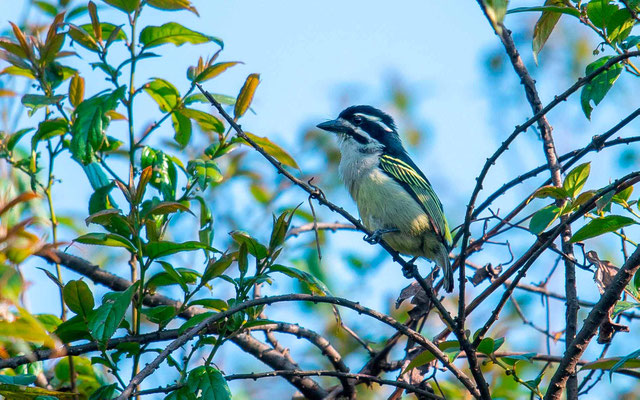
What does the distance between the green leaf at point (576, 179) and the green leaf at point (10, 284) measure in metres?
2.65

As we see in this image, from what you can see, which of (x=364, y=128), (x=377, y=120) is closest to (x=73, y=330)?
(x=364, y=128)

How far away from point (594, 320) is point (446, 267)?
2.21 meters

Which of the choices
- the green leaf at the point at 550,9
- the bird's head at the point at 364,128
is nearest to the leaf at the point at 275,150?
the green leaf at the point at 550,9

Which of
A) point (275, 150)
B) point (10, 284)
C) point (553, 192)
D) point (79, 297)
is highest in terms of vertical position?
point (275, 150)

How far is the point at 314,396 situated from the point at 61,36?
283cm

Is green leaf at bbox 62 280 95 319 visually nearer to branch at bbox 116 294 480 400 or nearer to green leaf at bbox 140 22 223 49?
branch at bbox 116 294 480 400

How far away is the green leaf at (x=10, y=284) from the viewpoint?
1.72 m

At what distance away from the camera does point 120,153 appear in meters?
5.04

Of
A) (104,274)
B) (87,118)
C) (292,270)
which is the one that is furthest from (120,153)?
(292,270)

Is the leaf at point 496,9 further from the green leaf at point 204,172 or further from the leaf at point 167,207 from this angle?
the green leaf at point 204,172

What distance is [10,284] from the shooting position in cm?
175

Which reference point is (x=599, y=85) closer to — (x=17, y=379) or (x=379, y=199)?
(x=379, y=199)

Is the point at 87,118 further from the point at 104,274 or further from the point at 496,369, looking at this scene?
the point at 496,369

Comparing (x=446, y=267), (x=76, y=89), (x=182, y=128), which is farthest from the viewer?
(x=446, y=267)
